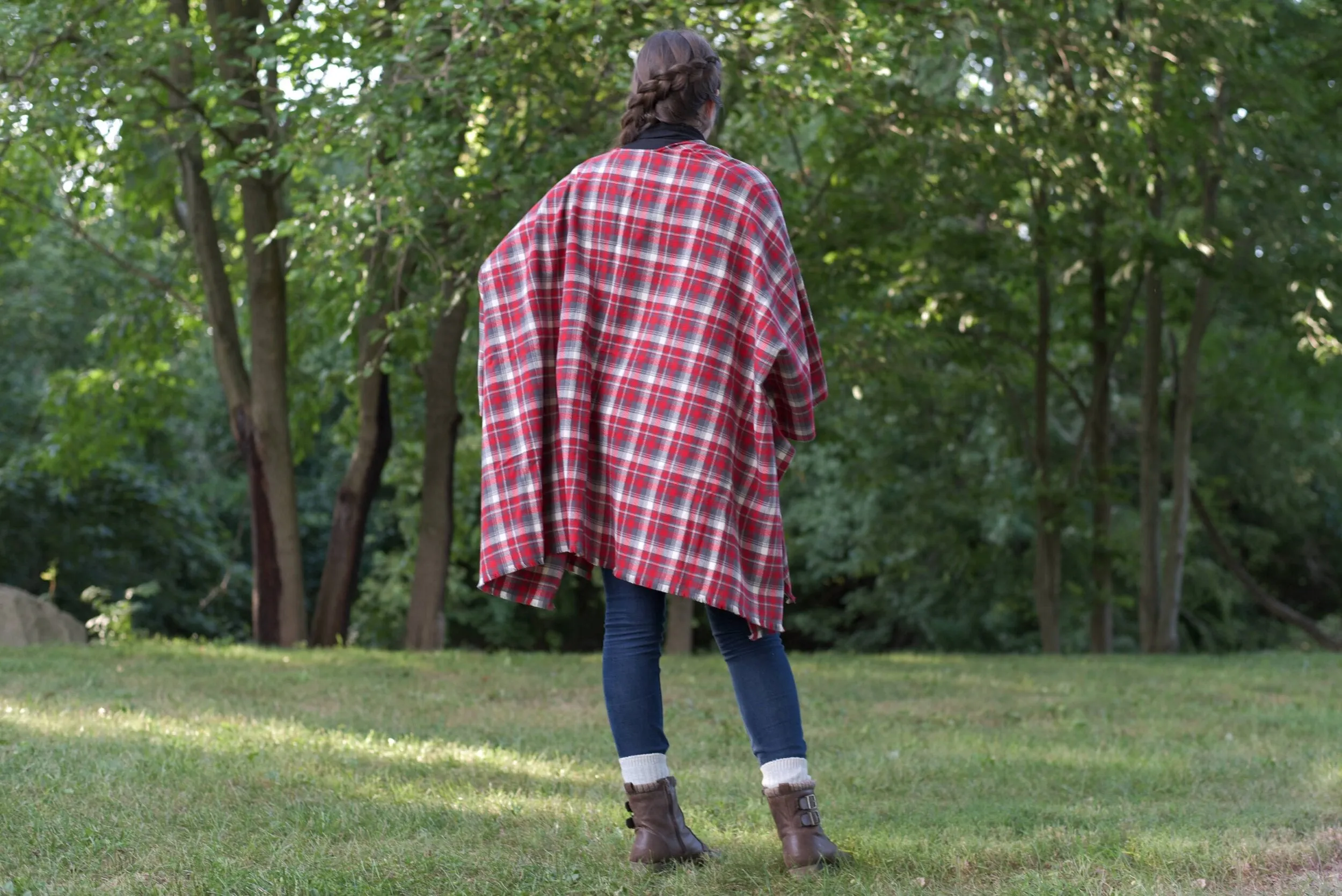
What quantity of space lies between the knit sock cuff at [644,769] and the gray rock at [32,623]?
8837 millimetres

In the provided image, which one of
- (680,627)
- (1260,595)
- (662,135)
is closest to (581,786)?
(662,135)

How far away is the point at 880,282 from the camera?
1336 centimetres

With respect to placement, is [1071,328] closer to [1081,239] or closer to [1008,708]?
[1081,239]

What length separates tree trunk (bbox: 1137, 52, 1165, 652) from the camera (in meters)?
15.3

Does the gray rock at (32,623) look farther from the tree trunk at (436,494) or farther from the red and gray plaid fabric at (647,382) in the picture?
the red and gray plaid fabric at (647,382)

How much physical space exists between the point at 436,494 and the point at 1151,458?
8.12 metres

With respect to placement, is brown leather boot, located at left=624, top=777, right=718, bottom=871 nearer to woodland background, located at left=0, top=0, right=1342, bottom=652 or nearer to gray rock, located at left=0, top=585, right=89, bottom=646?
woodland background, located at left=0, top=0, right=1342, bottom=652

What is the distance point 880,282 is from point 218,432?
1659 centimetres

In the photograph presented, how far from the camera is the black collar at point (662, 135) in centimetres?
346

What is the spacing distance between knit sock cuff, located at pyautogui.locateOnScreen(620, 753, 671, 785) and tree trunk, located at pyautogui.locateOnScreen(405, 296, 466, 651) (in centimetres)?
902

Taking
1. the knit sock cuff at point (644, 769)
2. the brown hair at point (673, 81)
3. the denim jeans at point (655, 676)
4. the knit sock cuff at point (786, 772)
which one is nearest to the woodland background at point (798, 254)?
the brown hair at point (673, 81)

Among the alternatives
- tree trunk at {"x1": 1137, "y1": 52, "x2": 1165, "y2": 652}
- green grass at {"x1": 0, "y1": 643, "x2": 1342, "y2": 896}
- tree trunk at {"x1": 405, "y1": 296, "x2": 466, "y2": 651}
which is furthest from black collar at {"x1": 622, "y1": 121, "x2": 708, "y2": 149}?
tree trunk at {"x1": 1137, "y1": 52, "x2": 1165, "y2": 652}

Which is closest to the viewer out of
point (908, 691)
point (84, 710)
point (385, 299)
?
point (84, 710)

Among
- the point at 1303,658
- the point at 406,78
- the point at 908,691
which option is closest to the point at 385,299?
the point at 406,78
